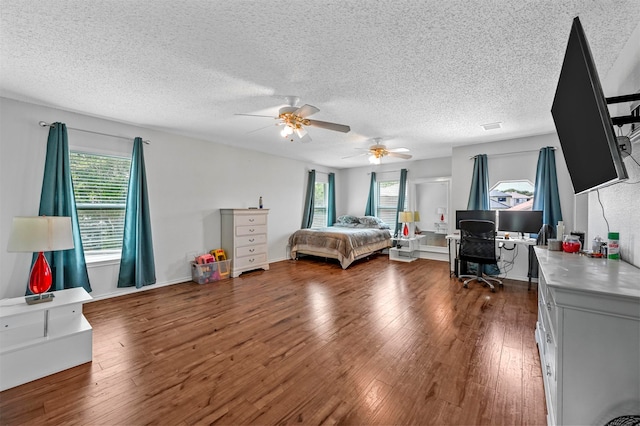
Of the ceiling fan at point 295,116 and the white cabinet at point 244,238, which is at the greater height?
the ceiling fan at point 295,116

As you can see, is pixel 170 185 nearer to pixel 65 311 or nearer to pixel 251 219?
pixel 251 219

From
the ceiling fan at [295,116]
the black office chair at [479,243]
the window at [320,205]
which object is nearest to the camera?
the ceiling fan at [295,116]

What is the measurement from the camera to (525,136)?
434cm

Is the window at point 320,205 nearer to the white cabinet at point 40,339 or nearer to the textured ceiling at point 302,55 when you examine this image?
the textured ceiling at point 302,55

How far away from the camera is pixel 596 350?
114 centimetres

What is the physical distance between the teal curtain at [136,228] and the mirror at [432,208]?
5.61 metres

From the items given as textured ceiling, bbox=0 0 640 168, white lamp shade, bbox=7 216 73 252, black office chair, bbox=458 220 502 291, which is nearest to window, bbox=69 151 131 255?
textured ceiling, bbox=0 0 640 168

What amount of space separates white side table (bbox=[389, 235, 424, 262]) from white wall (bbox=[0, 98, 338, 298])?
8.02ft

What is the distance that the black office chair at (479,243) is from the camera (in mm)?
3828

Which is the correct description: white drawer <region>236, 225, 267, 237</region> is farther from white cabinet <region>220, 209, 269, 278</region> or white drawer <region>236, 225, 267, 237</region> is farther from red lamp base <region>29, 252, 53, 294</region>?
red lamp base <region>29, 252, 53, 294</region>

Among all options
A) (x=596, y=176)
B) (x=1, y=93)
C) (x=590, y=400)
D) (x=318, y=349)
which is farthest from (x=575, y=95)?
(x=1, y=93)

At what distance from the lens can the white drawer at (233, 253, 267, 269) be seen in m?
4.67

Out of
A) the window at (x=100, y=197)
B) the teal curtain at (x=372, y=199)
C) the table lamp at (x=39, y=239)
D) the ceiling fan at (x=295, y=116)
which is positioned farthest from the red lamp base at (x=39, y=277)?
the teal curtain at (x=372, y=199)

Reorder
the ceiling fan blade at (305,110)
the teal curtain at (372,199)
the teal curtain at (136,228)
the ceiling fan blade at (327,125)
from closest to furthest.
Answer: the ceiling fan blade at (305,110) → the ceiling fan blade at (327,125) → the teal curtain at (136,228) → the teal curtain at (372,199)
